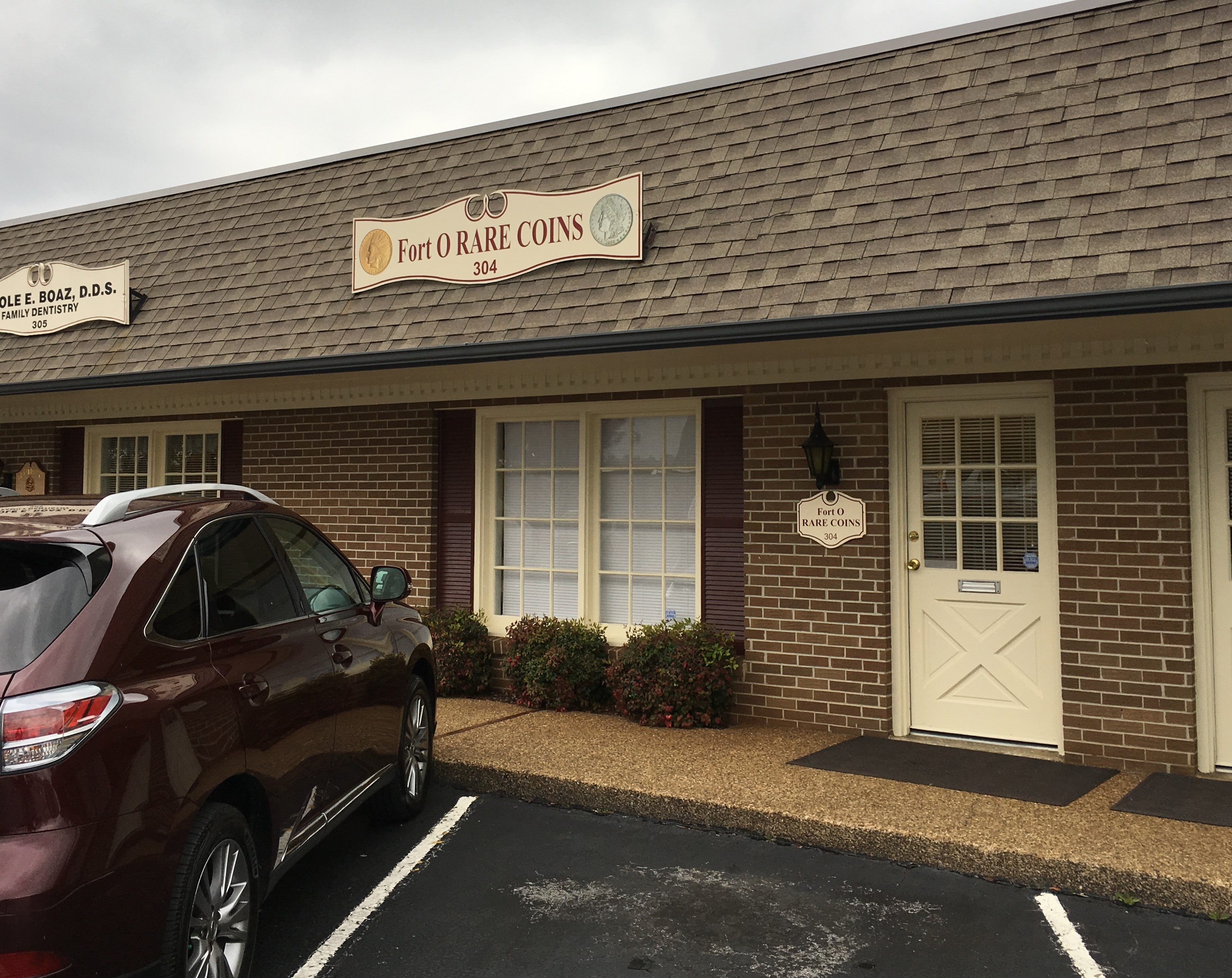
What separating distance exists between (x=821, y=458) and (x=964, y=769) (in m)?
2.16

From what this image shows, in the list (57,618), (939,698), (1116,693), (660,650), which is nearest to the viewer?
(57,618)

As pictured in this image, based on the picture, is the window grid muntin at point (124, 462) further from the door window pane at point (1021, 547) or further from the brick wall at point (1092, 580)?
the door window pane at point (1021, 547)

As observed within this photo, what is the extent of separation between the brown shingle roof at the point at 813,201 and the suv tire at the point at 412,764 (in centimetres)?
272

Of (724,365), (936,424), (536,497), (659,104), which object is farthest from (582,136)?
(936,424)

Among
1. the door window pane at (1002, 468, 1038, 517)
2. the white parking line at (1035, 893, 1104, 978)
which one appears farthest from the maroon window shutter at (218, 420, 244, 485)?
the white parking line at (1035, 893, 1104, 978)

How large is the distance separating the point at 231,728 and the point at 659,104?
6.04 metres

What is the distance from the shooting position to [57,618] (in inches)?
108

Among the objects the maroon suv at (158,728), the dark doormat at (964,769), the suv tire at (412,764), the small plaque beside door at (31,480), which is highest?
the small plaque beside door at (31,480)

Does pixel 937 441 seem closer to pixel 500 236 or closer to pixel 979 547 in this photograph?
pixel 979 547

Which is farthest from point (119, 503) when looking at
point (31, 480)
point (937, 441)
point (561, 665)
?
point (31, 480)

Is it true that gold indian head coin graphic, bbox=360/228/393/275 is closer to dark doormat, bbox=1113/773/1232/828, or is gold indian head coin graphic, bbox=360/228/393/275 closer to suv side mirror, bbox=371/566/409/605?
suv side mirror, bbox=371/566/409/605

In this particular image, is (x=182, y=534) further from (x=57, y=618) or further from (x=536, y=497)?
(x=536, y=497)

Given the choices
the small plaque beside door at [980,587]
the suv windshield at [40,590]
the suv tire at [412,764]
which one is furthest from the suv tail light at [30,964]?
the small plaque beside door at [980,587]

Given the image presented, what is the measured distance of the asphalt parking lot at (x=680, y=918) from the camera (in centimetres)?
362
